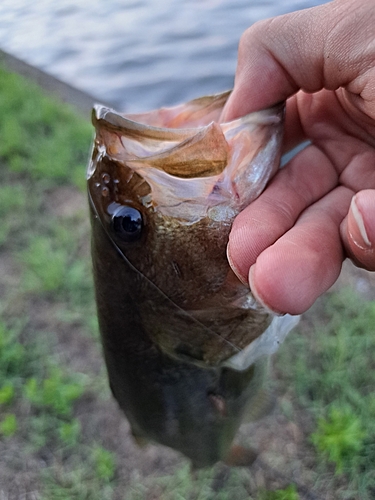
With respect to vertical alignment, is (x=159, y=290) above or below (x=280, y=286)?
below

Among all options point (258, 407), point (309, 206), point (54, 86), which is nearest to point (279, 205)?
point (309, 206)

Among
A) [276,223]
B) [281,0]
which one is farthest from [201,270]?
[281,0]

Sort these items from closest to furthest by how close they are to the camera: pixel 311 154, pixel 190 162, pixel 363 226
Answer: pixel 363 226 → pixel 190 162 → pixel 311 154

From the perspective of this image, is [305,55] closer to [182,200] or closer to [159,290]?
[182,200]

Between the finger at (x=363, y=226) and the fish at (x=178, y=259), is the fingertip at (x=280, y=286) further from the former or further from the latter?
the fish at (x=178, y=259)

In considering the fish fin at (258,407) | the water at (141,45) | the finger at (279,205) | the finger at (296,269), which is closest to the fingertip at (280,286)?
the finger at (296,269)

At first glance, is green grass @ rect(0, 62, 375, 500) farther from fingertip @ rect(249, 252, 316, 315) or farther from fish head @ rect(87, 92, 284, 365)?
fingertip @ rect(249, 252, 316, 315)

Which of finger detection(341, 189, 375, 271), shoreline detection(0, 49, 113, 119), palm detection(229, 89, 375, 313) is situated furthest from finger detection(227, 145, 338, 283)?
shoreline detection(0, 49, 113, 119)
